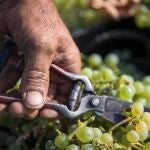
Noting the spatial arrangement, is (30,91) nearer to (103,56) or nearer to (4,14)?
(4,14)

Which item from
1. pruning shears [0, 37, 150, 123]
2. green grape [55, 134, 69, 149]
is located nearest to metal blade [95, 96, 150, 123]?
pruning shears [0, 37, 150, 123]

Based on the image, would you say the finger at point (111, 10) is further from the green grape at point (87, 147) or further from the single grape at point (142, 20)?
the green grape at point (87, 147)

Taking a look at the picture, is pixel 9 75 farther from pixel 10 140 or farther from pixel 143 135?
pixel 143 135

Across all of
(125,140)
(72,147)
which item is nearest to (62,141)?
(72,147)

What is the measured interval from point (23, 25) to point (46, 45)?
8 centimetres

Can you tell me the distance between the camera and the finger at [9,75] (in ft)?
3.85

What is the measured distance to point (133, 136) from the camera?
3.34ft

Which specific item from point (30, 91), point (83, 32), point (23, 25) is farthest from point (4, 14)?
point (83, 32)

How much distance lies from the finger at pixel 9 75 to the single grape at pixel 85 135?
0.82ft

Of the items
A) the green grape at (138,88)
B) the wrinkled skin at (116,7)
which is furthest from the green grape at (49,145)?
the wrinkled skin at (116,7)

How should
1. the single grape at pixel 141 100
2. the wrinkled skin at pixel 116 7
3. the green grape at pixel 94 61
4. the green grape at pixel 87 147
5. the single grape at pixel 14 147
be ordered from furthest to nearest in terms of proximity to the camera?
the wrinkled skin at pixel 116 7, the green grape at pixel 94 61, the single grape at pixel 141 100, the single grape at pixel 14 147, the green grape at pixel 87 147

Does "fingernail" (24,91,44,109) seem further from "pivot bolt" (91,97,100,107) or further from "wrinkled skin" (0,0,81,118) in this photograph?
"pivot bolt" (91,97,100,107)

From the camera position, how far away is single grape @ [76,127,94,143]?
3.34 feet

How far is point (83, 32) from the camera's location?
5.61 ft
